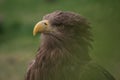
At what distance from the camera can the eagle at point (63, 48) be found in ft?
15.7

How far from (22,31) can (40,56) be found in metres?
7.56

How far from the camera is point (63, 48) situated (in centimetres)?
495

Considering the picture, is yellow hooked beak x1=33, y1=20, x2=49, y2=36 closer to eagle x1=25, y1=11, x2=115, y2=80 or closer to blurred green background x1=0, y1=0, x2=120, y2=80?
eagle x1=25, y1=11, x2=115, y2=80

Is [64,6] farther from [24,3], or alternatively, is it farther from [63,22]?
[63,22]

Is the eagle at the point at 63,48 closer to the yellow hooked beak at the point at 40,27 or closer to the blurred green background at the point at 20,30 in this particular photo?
the yellow hooked beak at the point at 40,27

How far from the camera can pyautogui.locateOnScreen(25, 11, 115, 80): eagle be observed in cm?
478

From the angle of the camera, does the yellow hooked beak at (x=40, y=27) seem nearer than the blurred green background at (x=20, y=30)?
Yes

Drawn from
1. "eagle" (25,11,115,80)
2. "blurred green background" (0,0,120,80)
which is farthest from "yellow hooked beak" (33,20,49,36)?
"blurred green background" (0,0,120,80)

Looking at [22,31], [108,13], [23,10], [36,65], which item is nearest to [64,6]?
[22,31]

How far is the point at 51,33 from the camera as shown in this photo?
4.90m

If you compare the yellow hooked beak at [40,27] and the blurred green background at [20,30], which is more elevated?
the yellow hooked beak at [40,27]

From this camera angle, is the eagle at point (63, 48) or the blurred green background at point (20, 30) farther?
→ the blurred green background at point (20, 30)

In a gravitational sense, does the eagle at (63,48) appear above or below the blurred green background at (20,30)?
above

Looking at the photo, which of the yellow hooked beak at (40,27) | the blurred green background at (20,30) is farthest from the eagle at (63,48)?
the blurred green background at (20,30)
